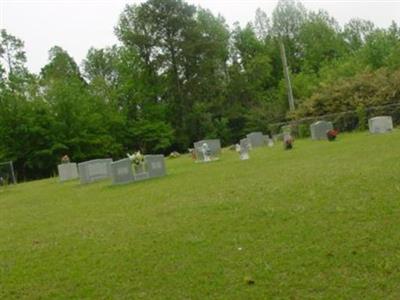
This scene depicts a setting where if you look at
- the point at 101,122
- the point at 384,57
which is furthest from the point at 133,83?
the point at 384,57

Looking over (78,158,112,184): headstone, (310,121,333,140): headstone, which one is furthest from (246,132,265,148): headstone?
(78,158,112,184): headstone

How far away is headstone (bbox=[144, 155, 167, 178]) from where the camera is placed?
16688 millimetres

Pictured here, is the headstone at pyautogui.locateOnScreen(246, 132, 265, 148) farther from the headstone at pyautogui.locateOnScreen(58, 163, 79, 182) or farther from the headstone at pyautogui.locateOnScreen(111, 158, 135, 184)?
the headstone at pyautogui.locateOnScreen(111, 158, 135, 184)

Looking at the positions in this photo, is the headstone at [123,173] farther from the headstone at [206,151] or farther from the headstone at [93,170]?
the headstone at [206,151]

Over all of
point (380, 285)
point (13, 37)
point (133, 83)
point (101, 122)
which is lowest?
point (380, 285)

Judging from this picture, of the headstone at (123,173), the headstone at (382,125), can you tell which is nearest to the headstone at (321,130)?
the headstone at (382,125)

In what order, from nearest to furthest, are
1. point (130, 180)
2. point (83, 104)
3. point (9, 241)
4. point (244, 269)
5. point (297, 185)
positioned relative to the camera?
point (244, 269)
point (9, 241)
point (297, 185)
point (130, 180)
point (83, 104)

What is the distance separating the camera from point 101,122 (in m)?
46.6

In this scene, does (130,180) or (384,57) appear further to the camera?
(384,57)

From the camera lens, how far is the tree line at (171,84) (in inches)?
1635

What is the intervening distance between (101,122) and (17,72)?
914cm

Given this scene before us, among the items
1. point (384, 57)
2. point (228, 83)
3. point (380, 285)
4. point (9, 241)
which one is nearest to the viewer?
point (380, 285)

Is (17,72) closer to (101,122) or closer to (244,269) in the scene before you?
(101,122)

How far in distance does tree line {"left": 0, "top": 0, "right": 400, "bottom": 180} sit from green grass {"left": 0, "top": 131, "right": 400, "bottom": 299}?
2622 centimetres
